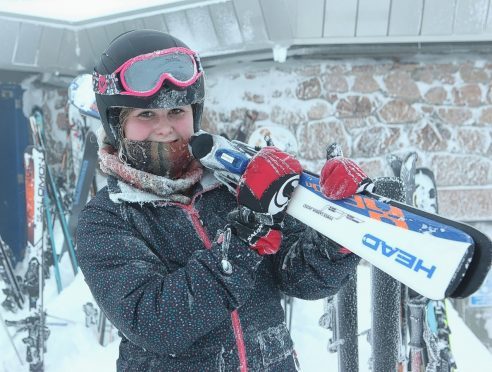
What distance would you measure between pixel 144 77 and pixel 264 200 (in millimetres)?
521

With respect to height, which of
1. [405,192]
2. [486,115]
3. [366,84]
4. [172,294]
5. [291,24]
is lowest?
[172,294]

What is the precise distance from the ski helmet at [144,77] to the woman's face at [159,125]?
3 centimetres

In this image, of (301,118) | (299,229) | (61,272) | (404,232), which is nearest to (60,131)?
(61,272)

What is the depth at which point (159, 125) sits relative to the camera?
4.26 ft

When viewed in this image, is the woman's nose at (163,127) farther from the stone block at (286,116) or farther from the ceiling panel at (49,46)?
the ceiling panel at (49,46)

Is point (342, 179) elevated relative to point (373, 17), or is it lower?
lower

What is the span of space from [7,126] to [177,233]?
4617 millimetres

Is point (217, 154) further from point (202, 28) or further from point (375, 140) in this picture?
point (375, 140)

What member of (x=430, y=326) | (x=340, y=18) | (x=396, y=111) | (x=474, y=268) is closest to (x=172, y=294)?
(x=474, y=268)

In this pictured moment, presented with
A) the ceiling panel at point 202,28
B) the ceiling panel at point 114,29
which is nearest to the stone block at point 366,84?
the ceiling panel at point 202,28

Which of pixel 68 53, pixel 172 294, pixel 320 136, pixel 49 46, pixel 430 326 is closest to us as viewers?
pixel 172 294

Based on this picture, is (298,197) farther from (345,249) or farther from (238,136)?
(238,136)

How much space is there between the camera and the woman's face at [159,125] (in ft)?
4.21

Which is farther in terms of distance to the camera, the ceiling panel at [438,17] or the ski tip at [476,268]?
the ceiling panel at [438,17]
